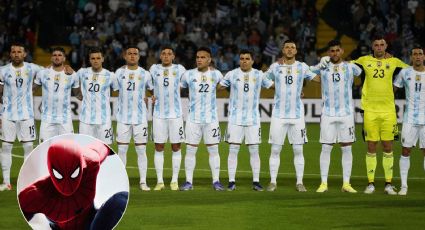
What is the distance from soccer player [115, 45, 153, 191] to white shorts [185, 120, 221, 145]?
2.11 ft

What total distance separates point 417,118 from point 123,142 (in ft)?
13.9

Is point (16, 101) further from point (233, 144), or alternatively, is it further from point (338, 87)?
point (338, 87)

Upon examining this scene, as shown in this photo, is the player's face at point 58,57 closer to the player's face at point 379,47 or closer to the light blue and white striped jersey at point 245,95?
the light blue and white striped jersey at point 245,95

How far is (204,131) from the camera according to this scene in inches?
585

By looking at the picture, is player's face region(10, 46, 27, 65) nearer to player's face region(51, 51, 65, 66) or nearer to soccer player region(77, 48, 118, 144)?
player's face region(51, 51, 65, 66)

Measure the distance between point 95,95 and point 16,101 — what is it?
114 centimetres

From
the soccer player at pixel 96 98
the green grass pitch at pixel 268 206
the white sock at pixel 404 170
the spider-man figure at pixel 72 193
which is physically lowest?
the green grass pitch at pixel 268 206

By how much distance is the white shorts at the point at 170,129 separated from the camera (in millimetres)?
14852

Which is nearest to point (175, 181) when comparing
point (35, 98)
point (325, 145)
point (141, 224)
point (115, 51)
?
point (325, 145)

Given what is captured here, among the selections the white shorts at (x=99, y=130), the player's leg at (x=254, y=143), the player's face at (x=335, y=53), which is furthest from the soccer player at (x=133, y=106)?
the player's face at (x=335, y=53)

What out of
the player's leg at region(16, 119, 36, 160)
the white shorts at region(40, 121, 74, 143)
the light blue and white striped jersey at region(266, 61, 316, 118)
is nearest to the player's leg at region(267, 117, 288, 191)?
the light blue and white striped jersey at region(266, 61, 316, 118)

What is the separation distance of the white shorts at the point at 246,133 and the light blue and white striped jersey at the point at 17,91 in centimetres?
294

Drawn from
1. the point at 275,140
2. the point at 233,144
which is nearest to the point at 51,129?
the point at 233,144

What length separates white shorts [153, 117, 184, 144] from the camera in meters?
14.9
